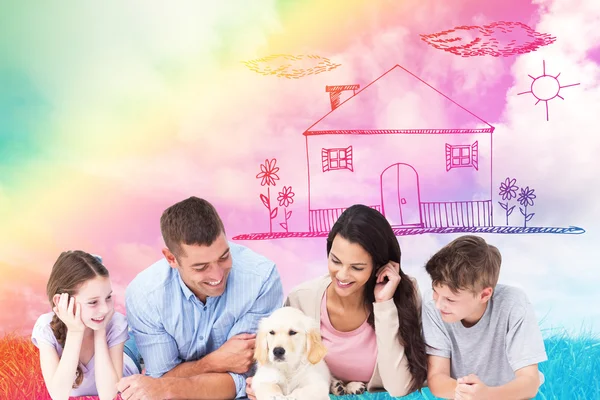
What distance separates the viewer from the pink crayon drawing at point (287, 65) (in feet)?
11.4

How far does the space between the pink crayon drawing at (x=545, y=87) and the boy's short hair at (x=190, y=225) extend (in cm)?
160

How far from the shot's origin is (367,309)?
9.71ft

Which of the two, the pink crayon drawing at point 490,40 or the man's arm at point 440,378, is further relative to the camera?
the pink crayon drawing at point 490,40

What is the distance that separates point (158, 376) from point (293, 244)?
823 millimetres

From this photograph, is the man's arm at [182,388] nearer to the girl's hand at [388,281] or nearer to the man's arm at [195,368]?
the man's arm at [195,368]

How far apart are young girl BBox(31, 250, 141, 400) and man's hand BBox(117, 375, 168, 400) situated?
0.03 metres

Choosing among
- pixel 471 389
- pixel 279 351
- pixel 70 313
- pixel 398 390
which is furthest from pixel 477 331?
pixel 70 313

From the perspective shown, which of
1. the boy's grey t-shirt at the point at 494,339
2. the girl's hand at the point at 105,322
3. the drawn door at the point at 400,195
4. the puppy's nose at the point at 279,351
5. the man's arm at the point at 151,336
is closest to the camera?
the puppy's nose at the point at 279,351

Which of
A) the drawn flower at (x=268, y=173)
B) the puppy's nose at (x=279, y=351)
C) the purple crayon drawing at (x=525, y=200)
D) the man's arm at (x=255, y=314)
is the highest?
the drawn flower at (x=268, y=173)

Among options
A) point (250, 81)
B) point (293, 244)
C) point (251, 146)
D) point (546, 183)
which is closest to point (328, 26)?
point (250, 81)

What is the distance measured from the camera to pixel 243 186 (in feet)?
11.4

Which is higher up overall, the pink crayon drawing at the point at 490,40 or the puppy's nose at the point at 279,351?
the pink crayon drawing at the point at 490,40

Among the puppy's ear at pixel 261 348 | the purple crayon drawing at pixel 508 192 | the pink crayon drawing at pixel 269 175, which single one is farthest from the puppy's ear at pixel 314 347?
the purple crayon drawing at pixel 508 192

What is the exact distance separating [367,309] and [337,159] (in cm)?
80
